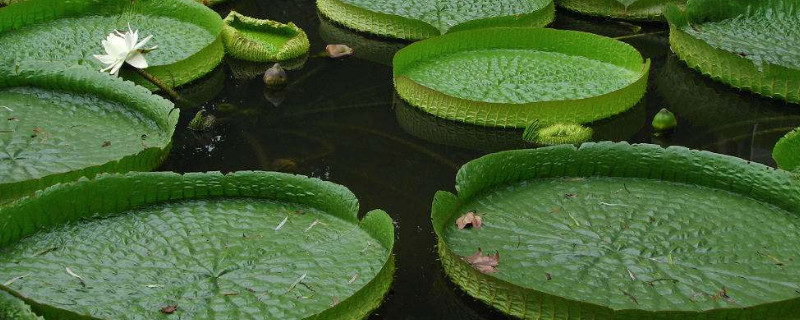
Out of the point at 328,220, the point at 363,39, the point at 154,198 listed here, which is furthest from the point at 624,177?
the point at 363,39

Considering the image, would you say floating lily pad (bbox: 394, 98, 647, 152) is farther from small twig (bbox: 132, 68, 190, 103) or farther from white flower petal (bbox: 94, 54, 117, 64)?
white flower petal (bbox: 94, 54, 117, 64)

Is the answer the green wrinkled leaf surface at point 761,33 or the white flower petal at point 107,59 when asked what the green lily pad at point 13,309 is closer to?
the white flower petal at point 107,59

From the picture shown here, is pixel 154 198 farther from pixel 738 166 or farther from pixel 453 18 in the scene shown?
pixel 453 18

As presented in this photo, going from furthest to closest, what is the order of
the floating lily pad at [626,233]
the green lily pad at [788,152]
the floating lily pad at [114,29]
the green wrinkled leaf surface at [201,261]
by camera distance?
1. the floating lily pad at [114,29]
2. the green lily pad at [788,152]
3. the floating lily pad at [626,233]
4. the green wrinkled leaf surface at [201,261]

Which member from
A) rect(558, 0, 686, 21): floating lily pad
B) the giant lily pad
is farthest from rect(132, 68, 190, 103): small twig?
rect(558, 0, 686, 21): floating lily pad

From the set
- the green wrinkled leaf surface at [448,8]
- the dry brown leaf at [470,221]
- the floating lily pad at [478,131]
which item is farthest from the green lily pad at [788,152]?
the green wrinkled leaf surface at [448,8]

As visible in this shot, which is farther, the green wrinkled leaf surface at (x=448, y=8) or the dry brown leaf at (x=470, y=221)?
the green wrinkled leaf surface at (x=448, y=8)
